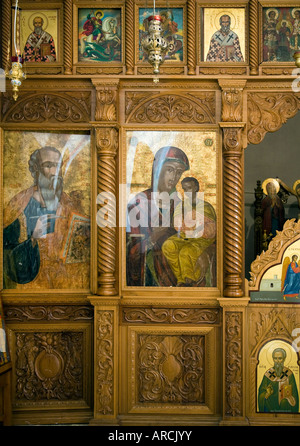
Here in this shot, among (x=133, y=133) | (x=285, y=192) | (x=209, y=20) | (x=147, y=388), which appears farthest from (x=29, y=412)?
(x=209, y=20)

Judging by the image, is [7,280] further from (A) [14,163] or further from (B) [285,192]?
(B) [285,192]

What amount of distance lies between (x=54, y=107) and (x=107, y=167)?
896mm

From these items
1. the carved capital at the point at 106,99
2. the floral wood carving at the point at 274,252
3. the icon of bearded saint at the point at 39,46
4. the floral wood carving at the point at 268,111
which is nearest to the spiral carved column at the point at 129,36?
the carved capital at the point at 106,99

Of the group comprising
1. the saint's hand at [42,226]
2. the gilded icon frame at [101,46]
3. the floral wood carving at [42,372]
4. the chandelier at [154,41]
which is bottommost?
the floral wood carving at [42,372]

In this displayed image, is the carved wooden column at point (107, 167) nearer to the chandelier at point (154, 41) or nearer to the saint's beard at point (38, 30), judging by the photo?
the saint's beard at point (38, 30)

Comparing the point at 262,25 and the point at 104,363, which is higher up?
the point at 262,25

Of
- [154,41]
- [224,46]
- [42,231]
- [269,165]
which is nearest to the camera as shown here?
[154,41]

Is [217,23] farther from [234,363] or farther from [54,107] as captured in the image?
[234,363]

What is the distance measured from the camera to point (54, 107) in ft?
19.9

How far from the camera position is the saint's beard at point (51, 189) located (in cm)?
614

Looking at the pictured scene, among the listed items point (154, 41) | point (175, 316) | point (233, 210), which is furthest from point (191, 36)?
point (175, 316)

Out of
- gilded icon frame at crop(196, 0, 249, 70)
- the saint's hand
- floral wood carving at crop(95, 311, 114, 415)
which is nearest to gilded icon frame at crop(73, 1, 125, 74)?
gilded icon frame at crop(196, 0, 249, 70)

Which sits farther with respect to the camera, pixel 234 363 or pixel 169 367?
pixel 169 367

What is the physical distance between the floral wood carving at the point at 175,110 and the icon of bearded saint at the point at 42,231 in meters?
1.03
